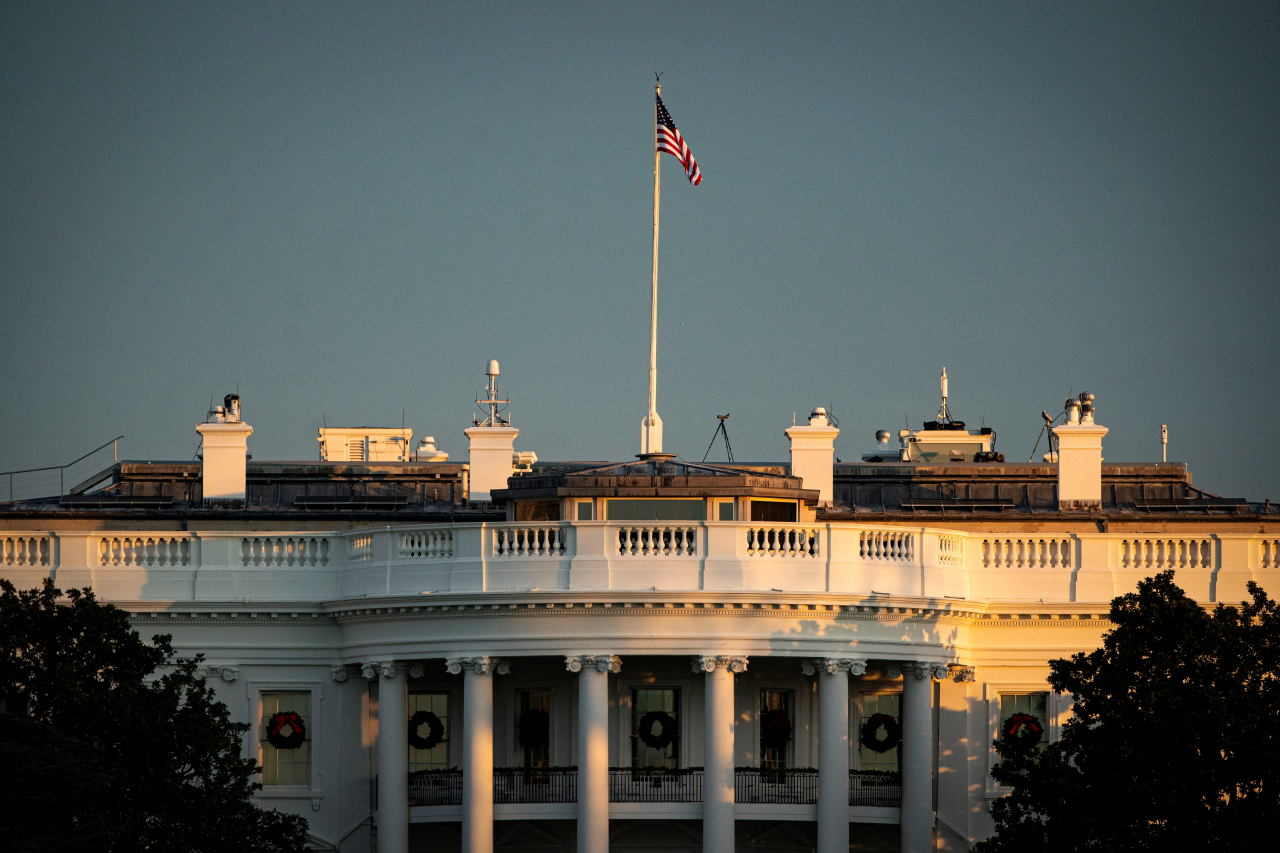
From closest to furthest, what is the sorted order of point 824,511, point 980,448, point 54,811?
point 54,811 < point 824,511 < point 980,448

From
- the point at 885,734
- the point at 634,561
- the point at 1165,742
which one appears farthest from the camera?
the point at 885,734

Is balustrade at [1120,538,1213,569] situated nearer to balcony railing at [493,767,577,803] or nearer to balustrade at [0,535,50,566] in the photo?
balcony railing at [493,767,577,803]

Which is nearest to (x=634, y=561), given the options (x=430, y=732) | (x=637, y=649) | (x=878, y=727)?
(x=637, y=649)

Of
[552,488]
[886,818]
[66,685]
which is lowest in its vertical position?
[886,818]

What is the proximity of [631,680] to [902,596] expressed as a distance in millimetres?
6716

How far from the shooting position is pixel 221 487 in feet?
195

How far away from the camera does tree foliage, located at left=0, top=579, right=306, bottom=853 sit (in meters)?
42.9

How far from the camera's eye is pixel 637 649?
48.9 meters

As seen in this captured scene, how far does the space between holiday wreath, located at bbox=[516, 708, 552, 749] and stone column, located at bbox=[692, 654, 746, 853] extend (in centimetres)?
469

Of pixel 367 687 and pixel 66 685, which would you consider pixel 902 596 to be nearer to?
pixel 367 687

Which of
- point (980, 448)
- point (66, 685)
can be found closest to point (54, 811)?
point (66, 685)

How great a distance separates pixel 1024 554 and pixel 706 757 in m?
8.72

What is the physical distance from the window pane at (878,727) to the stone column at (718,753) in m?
4.64

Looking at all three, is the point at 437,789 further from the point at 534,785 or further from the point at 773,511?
the point at 773,511
